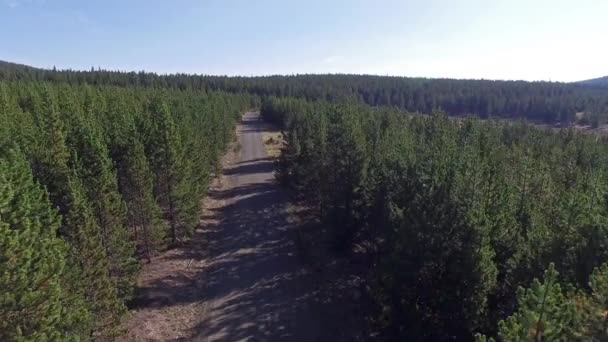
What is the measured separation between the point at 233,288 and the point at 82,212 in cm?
1458

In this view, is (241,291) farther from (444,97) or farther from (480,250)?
(444,97)

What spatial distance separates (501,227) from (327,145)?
2111 centimetres

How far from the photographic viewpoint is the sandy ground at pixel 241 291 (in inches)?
1098

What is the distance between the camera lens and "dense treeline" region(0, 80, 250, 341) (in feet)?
52.1

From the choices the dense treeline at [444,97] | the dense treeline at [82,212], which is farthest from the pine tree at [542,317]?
the dense treeline at [444,97]

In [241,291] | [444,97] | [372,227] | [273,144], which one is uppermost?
[444,97]

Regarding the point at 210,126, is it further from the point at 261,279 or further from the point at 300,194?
the point at 261,279

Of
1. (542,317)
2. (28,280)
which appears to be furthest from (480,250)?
(28,280)

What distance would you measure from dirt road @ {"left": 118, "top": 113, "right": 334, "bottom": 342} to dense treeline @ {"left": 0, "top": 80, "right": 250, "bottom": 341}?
307cm

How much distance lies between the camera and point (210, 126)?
2387 inches

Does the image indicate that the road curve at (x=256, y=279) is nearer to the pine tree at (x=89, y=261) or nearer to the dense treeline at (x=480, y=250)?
the pine tree at (x=89, y=261)

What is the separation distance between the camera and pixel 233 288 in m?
33.3

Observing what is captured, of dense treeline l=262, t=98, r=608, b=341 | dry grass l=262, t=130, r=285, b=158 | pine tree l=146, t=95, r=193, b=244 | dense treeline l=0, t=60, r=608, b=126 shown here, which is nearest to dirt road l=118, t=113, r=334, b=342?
pine tree l=146, t=95, r=193, b=244

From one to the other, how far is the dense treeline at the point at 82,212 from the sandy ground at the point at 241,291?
9.95 feet
